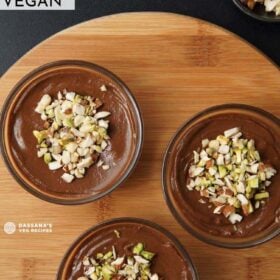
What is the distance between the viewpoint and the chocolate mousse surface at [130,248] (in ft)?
6.12

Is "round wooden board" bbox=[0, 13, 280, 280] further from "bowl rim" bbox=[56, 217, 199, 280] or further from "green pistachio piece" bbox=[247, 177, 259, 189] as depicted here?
"green pistachio piece" bbox=[247, 177, 259, 189]

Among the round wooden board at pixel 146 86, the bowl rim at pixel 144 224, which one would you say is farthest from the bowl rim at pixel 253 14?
the bowl rim at pixel 144 224

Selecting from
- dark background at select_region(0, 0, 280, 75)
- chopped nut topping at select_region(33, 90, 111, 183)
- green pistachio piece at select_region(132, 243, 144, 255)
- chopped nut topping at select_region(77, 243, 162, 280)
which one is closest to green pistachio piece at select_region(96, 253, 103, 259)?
chopped nut topping at select_region(77, 243, 162, 280)

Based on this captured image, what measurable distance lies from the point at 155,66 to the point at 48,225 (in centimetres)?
69

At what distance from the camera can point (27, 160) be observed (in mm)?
1949

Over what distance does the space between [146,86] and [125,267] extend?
0.64 meters

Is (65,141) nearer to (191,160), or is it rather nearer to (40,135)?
(40,135)

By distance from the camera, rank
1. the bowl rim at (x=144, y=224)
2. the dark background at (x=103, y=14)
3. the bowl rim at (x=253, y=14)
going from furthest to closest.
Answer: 1. the dark background at (x=103, y=14)
2. the bowl rim at (x=253, y=14)
3. the bowl rim at (x=144, y=224)

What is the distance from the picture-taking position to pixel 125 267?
187 cm

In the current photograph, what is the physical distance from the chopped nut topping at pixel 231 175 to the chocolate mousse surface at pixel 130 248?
20cm

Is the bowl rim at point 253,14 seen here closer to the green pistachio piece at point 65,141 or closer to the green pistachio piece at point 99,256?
the green pistachio piece at point 65,141

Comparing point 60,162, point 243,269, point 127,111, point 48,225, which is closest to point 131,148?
point 127,111

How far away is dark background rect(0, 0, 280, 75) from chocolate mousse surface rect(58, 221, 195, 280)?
84cm

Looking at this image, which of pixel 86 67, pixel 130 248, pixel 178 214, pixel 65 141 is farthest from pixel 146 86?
pixel 130 248
